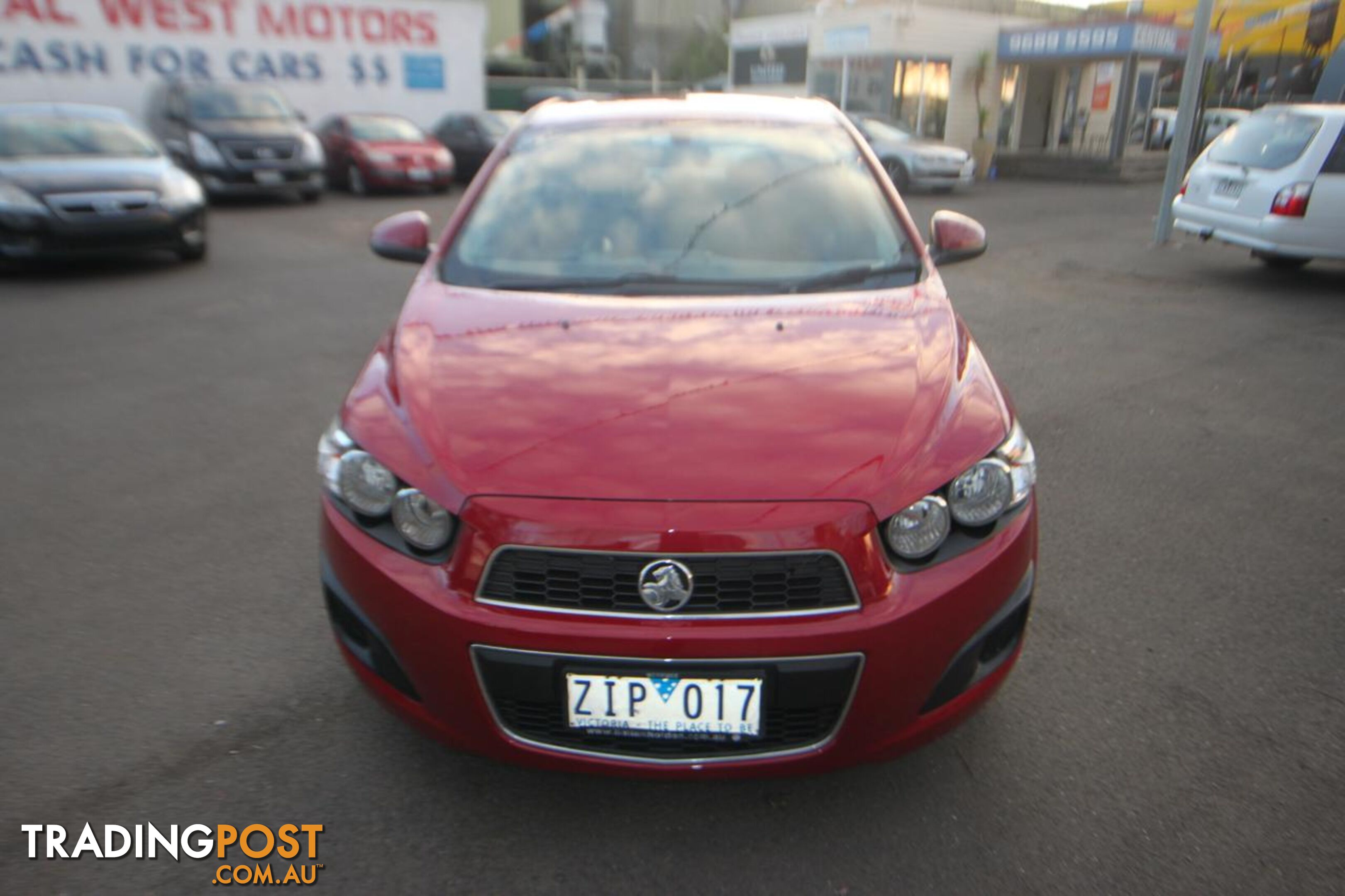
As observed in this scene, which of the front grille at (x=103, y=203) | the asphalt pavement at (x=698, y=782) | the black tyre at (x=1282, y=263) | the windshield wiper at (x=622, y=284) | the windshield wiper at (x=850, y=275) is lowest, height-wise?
the asphalt pavement at (x=698, y=782)

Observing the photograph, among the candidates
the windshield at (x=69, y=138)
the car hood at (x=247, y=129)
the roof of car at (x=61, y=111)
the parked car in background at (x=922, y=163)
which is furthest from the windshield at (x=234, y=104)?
the parked car in background at (x=922, y=163)

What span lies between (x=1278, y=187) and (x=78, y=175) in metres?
10.3

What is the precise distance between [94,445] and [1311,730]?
5.00 m

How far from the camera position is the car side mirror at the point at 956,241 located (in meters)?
3.45

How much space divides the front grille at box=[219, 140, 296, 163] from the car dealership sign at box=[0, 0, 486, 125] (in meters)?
6.17

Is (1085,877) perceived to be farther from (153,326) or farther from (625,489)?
(153,326)

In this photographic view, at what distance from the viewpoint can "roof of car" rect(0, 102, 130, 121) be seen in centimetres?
904

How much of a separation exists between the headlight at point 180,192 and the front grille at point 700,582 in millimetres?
8086

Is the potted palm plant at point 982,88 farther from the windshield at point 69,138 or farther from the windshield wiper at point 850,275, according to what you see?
the windshield wiper at point 850,275

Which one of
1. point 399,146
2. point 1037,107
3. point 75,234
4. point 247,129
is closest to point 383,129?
point 399,146

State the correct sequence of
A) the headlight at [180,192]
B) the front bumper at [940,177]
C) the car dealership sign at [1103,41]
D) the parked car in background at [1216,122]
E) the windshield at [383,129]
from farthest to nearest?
the parked car in background at [1216,122] < the car dealership sign at [1103,41] < the front bumper at [940,177] < the windshield at [383,129] < the headlight at [180,192]


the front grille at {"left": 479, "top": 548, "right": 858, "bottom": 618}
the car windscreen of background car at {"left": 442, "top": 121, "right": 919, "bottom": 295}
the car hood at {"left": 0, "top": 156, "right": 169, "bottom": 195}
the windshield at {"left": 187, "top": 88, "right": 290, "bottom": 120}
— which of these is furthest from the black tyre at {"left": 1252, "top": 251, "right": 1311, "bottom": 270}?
the windshield at {"left": 187, "top": 88, "right": 290, "bottom": 120}

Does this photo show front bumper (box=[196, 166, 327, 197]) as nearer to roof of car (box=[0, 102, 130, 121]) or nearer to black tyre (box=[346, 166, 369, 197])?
black tyre (box=[346, 166, 369, 197])

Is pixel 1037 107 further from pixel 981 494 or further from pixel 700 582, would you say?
pixel 700 582
